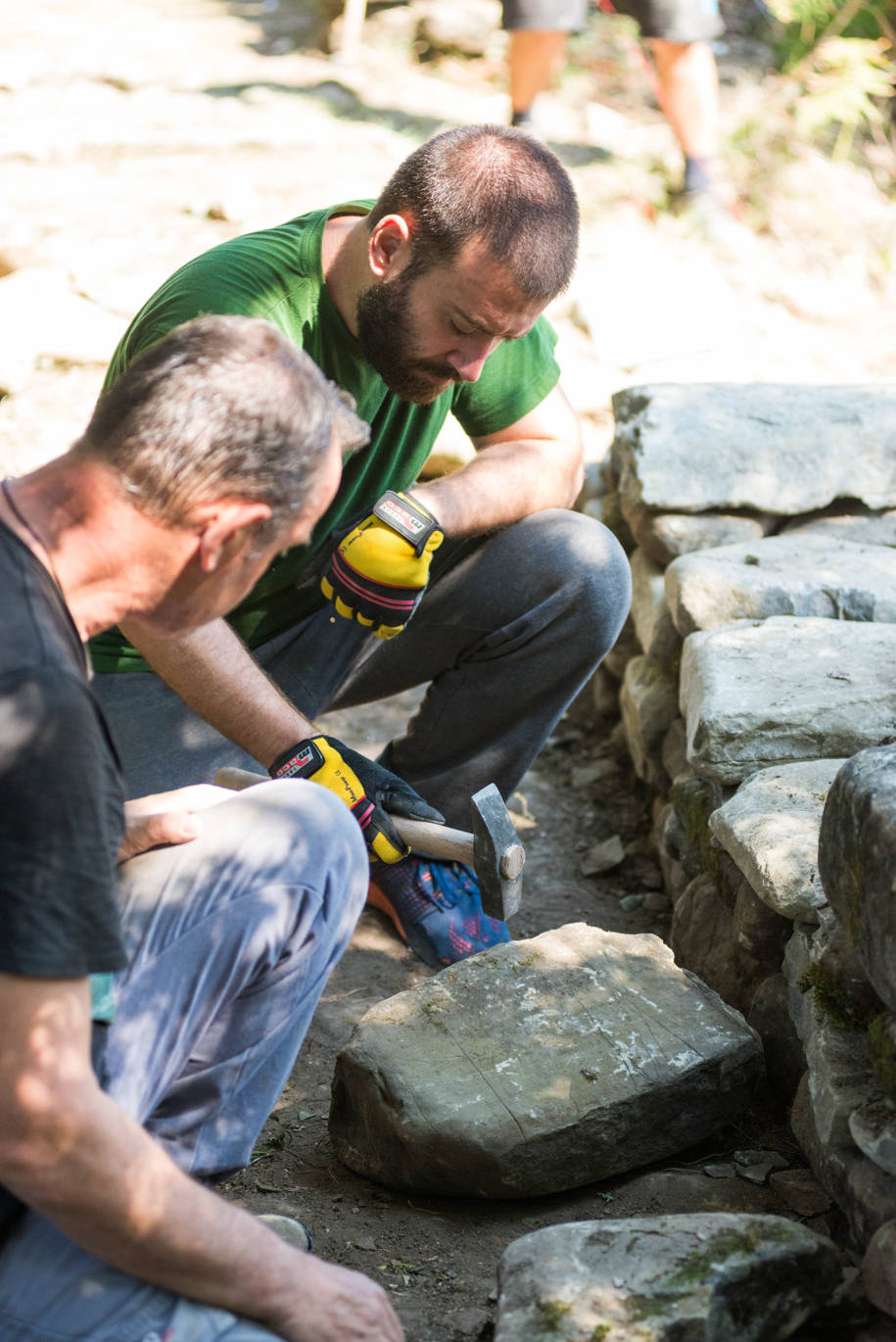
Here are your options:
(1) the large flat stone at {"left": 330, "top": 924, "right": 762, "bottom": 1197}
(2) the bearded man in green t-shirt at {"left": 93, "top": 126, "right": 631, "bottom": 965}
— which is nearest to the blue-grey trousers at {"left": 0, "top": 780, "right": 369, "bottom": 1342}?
(1) the large flat stone at {"left": 330, "top": 924, "right": 762, "bottom": 1197}

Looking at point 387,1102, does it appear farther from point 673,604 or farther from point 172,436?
point 673,604

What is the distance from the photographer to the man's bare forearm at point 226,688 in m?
2.43

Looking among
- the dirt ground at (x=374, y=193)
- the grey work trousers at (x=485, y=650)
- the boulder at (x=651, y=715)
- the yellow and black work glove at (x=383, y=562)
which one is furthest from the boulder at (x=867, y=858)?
the boulder at (x=651, y=715)

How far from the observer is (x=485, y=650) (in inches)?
122

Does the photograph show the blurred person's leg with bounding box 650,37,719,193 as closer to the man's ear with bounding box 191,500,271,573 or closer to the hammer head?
the hammer head

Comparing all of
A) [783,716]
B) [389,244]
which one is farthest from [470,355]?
[783,716]

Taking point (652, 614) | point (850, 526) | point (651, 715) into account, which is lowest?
point (651, 715)

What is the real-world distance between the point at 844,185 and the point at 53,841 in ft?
20.7

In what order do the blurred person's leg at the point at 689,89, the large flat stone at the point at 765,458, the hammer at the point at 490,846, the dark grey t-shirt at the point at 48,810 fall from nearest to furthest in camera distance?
the dark grey t-shirt at the point at 48,810
the hammer at the point at 490,846
the large flat stone at the point at 765,458
the blurred person's leg at the point at 689,89

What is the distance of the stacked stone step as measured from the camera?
1830mm

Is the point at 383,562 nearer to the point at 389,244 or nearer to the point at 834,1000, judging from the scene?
the point at 389,244

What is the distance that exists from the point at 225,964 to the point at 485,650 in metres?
1.56

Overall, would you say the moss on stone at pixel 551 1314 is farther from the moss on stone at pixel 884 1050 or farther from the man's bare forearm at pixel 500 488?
the man's bare forearm at pixel 500 488

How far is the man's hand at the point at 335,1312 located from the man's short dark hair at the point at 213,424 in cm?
87
